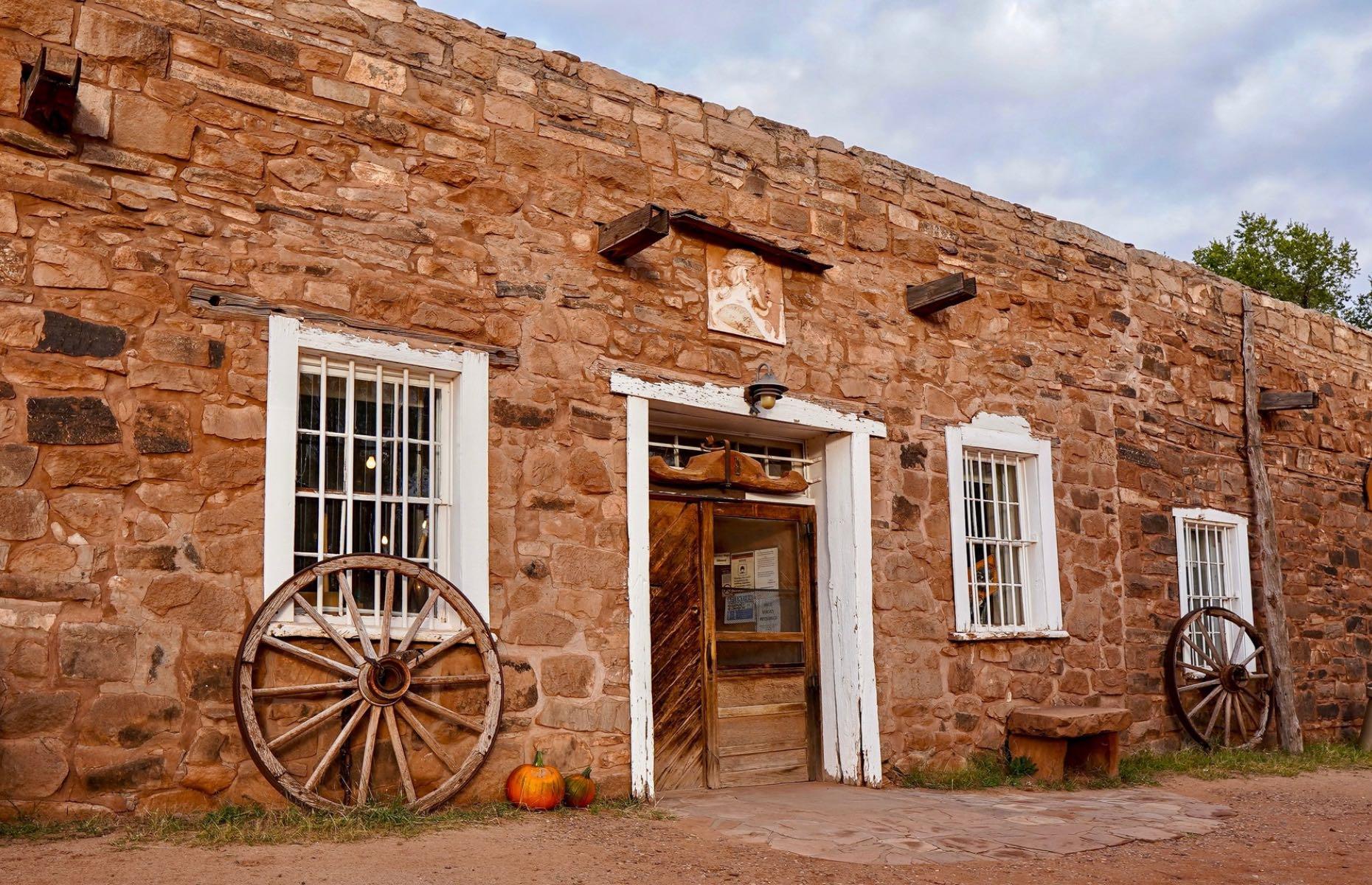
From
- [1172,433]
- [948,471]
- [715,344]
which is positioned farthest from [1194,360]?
Answer: [715,344]

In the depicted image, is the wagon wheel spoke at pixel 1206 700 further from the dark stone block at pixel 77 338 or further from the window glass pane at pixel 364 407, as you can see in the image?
the dark stone block at pixel 77 338

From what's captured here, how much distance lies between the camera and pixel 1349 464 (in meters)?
12.0

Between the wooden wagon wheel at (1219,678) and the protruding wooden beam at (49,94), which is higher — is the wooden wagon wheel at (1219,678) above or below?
below

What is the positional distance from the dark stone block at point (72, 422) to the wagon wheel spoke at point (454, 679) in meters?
1.77

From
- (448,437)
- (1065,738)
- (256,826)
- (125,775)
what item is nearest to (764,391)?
(448,437)

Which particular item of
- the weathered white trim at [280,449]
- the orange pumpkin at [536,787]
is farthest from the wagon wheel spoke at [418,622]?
the orange pumpkin at [536,787]

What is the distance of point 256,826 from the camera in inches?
202

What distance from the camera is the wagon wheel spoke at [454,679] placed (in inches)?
233

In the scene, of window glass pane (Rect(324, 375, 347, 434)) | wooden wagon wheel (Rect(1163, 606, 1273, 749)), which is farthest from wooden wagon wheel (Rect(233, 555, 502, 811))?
wooden wagon wheel (Rect(1163, 606, 1273, 749))

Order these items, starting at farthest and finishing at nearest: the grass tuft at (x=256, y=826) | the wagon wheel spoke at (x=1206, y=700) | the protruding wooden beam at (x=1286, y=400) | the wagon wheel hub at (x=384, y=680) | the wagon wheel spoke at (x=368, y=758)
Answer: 1. the protruding wooden beam at (x=1286, y=400)
2. the wagon wheel spoke at (x=1206, y=700)
3. the wagon wheel hub at (x=384, y=680)
4. the wagon wheel spoke at (x=368, y=758)
5. the grass tuft at (x=256, y=826)

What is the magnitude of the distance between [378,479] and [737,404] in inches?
91.2

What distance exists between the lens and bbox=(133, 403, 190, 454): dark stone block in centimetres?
542

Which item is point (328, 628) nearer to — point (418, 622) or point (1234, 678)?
point (418, 622)

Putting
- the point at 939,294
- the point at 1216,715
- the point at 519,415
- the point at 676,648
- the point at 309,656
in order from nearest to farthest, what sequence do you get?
the point at 309,656
the point at 519,415
the point at 676,648
the point at 939,294
the point at 1216,715
